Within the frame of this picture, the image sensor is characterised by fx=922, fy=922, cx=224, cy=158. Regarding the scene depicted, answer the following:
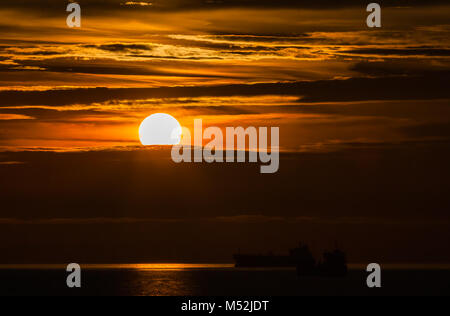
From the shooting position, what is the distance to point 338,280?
7751 inches
